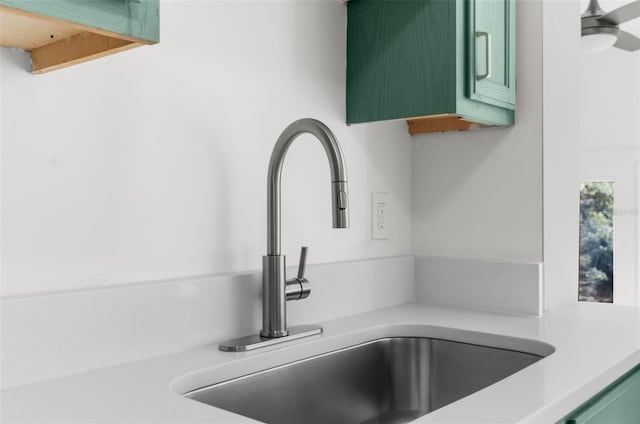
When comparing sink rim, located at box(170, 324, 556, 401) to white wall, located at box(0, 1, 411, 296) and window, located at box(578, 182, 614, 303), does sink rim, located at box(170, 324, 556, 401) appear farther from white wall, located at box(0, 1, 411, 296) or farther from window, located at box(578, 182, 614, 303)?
window, located at box(578, 182, 614, 303)

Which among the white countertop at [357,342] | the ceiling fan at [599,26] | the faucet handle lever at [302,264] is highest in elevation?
the ceiling fan at [599,26]

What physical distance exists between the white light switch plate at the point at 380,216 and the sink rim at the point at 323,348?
0.34 metres

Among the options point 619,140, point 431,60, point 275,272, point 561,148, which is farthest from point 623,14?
point 275,272

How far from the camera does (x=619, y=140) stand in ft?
12.8

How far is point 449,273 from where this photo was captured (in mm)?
1782

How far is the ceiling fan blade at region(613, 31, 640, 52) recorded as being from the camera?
2851mm

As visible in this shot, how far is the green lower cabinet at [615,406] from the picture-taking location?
100 centimetres

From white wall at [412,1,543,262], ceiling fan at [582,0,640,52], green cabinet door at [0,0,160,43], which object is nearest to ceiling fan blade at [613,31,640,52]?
ceiling fan at [582,0,640,52]

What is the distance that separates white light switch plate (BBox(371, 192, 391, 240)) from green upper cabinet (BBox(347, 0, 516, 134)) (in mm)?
241

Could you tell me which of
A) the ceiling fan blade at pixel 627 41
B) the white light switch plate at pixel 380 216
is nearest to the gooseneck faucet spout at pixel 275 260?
the white light switch plate at pixel 380 216

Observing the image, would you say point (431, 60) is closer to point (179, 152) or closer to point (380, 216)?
point (380, 216)

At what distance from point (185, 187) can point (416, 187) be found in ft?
2.76

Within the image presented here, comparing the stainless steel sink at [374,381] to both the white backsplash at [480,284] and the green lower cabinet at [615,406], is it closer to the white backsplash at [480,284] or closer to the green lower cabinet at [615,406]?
the green lower cabinet at [615,406]

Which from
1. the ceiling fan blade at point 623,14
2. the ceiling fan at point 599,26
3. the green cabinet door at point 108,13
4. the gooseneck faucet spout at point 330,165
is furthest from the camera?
the ceiling fan at point 599,26
